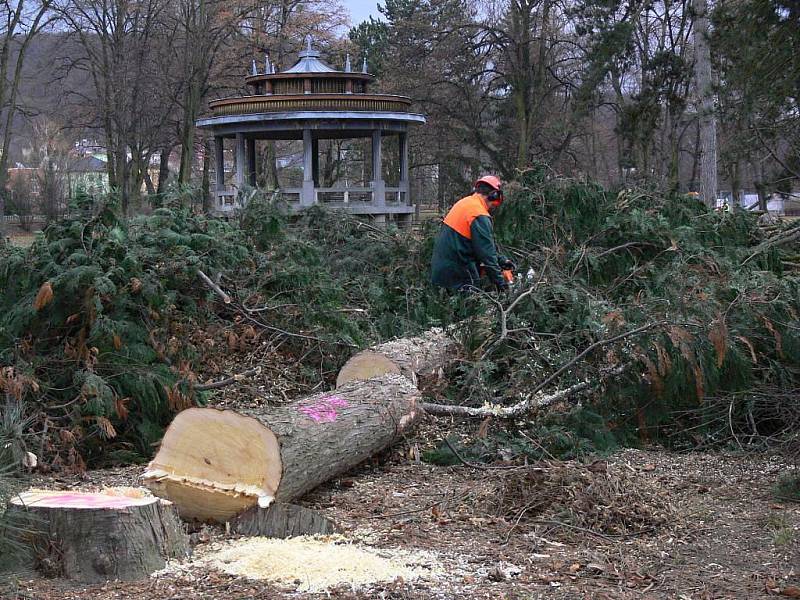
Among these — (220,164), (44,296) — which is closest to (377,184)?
(220,164)

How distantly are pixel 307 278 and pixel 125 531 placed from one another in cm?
447

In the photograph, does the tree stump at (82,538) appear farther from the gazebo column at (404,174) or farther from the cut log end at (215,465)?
the gazebo column at (404,174)

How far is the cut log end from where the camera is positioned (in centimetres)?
473

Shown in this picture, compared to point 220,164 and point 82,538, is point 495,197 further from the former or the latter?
point 220,164

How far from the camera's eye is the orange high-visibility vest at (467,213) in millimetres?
8164

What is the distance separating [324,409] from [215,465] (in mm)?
876

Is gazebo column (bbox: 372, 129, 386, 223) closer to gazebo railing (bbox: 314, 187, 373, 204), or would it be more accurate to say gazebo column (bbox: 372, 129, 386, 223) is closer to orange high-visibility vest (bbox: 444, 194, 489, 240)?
gazebo railing (bbox: 314, 187, 373, 204)

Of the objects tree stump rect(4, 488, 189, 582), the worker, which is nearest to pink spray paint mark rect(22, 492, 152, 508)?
tree stump rect(4, 488, 189, 582)

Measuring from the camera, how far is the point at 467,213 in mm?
8180

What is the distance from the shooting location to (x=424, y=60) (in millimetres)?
32812

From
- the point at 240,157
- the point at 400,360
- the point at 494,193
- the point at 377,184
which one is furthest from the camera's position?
the point at 240,157

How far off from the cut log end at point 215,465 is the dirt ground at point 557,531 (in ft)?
0.52

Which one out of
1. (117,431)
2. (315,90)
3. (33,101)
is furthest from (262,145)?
(117,431)

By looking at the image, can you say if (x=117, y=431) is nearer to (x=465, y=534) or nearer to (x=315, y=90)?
(x=465, y=534)
